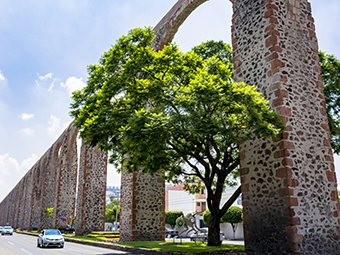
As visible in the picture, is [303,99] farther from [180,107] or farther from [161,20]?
[161,20]

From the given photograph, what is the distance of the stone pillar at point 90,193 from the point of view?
2569cm

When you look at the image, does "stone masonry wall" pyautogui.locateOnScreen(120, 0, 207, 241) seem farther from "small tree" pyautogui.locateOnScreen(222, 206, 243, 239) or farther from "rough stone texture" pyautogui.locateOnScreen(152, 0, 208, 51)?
"small tree" pyautogui.locateOnScreen(222, 206, 243, 239)

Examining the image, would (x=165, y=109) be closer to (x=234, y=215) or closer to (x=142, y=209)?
(x=142, y=209)

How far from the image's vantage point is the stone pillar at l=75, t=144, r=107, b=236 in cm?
2569

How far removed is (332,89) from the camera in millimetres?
14727

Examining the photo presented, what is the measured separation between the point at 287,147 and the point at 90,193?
64.5 feet

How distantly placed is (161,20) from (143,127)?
12.2m

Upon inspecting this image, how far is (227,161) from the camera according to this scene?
1402 centimetres

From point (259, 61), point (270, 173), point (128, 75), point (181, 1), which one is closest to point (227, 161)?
point (270, 173)

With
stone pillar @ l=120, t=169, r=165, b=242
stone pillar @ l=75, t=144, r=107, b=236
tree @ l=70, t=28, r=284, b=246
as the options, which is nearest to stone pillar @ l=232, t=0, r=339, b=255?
tree @ l=70, t=28, r=284, b=246

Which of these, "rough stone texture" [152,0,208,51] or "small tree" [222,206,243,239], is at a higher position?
"rough stone texture" [152,0,208,51]

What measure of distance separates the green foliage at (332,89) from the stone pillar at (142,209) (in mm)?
9678

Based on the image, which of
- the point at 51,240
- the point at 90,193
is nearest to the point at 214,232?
the point at 51,240

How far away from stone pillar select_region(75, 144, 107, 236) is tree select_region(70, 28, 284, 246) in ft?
37.8
